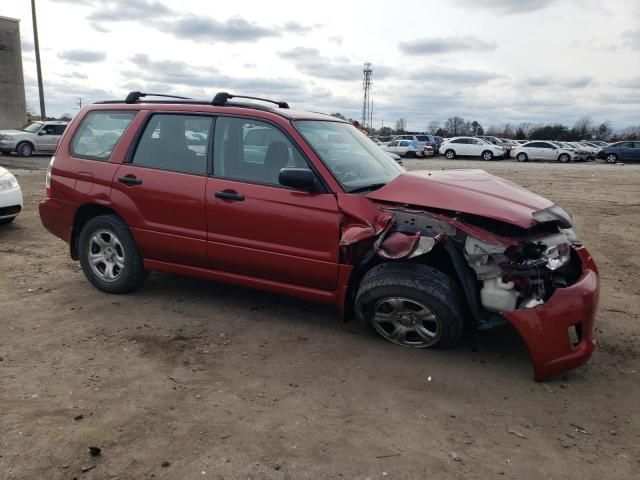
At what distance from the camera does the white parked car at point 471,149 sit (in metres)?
33.9

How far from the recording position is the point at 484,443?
288 centimetres

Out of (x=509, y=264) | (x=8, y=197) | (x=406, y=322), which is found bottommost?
(x=406, y=322)

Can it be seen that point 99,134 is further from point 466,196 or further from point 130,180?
point 466,196

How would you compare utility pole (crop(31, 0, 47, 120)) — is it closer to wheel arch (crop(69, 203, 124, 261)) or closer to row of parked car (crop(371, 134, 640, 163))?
row of parked car (crop(371, 134, 640, 163))

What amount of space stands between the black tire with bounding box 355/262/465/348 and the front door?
12.6 inches

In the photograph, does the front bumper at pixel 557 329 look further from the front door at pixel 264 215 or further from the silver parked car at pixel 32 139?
the silver parked car at pixel 32 139

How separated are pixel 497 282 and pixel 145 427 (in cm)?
239

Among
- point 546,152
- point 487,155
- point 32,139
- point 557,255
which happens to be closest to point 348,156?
point 557,255

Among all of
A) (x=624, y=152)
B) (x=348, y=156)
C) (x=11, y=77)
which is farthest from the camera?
(x=11, y=77)

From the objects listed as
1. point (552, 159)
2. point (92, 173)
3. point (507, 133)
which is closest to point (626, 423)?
point (92, 173)

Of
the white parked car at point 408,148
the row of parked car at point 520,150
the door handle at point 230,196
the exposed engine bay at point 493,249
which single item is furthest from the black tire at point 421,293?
the white parked car at point 408,148

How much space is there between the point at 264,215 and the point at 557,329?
2229 mm

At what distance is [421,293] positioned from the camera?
12.3 feet

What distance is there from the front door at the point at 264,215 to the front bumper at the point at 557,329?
4.58ft
